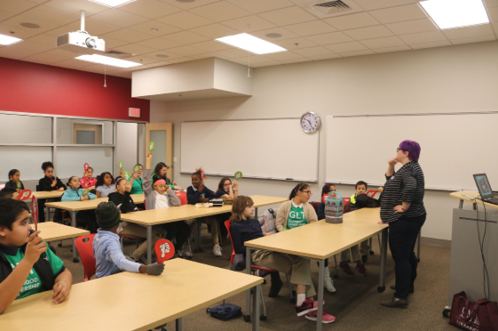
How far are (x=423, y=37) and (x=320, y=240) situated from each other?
154 inches

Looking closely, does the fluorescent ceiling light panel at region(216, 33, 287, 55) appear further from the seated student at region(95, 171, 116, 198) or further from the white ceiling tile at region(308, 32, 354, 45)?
the seated student at region(95, 171, 116, 198)

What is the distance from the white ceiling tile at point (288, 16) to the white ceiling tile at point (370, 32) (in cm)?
83

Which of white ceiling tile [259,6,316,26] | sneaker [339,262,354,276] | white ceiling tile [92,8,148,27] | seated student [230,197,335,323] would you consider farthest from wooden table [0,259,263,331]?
white ceiling tile [92,8,148,27]

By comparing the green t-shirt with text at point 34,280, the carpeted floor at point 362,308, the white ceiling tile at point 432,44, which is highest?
the white ceiling tile at point 432,44

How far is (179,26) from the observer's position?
5.36 meters

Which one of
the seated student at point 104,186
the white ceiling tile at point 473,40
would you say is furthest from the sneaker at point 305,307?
the white ceiling tile at point 473,40

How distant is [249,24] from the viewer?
5.19 meters

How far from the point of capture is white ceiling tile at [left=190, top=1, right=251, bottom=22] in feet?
15.0

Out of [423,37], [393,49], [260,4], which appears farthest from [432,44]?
[260,4]

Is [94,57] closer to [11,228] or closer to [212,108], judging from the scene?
[212,108]

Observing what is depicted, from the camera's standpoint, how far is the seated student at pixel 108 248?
2.34m

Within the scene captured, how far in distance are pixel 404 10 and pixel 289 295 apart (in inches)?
140

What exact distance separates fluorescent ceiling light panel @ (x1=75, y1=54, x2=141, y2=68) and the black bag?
5.80 metres

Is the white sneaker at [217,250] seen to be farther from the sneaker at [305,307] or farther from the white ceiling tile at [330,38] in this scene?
the white ceiling tile at [330,38]
